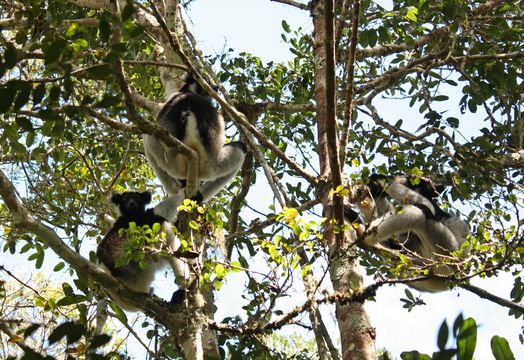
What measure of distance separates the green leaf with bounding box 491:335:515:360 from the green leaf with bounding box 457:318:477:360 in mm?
55

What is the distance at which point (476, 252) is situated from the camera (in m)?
4.04

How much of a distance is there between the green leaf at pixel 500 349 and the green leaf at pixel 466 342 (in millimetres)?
55

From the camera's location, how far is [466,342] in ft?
4.66

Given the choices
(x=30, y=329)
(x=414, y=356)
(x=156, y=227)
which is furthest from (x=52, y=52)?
(x=414, y=356)

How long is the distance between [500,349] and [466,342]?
9cm

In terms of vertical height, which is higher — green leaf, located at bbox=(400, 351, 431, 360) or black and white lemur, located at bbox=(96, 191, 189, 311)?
black and white lemur, located at bbox=(96, 191, 189, 311)

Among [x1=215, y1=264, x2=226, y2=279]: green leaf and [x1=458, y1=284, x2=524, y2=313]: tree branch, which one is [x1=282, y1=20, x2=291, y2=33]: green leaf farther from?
→ [x1=215, y1=264, x2=226, y2=279]: green leaf

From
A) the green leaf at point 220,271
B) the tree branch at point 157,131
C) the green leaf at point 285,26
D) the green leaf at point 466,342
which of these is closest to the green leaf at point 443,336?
the green leaf at point 466,342

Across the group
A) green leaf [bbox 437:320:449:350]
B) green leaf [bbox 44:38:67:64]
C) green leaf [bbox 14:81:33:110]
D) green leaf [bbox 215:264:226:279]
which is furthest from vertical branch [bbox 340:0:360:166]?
green leaf [bbox 437:320:449:350]

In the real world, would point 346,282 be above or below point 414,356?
above

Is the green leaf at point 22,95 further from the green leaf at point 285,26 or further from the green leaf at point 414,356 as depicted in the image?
the green leaf at point 285,26

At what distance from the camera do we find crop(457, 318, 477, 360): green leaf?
1.41 meters

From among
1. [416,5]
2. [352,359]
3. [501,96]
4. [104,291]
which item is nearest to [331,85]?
[352,359]

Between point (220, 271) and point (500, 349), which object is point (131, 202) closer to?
point (220, 271)
